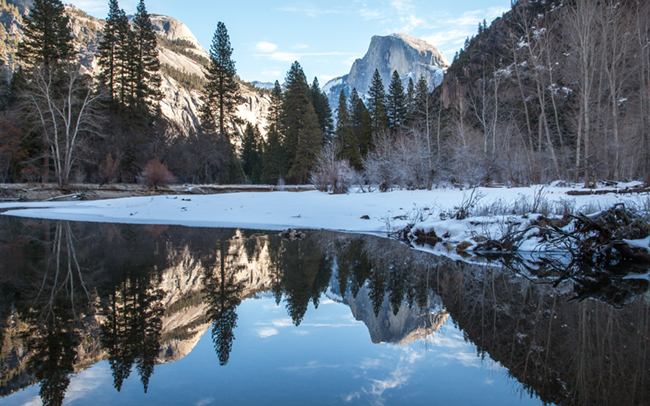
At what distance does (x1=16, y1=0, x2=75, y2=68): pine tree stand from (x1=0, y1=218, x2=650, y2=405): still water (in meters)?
32.0

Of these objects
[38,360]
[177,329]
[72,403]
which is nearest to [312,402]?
[72,403]

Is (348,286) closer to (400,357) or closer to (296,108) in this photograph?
(400,357)

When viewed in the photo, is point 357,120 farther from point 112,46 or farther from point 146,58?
point 112,46

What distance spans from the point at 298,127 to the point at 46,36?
25.5m

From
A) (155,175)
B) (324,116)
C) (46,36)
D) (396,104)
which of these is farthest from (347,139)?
(46,36)

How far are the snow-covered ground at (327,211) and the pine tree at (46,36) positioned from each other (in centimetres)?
1897

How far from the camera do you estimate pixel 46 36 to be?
97.4ft

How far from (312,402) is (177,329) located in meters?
1.87

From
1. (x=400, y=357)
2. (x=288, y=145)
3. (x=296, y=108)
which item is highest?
(x=296, y=108)

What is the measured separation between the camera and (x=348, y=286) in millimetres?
5477

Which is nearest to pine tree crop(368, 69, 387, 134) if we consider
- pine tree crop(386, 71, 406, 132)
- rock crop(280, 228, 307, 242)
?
pine tree crop(386, 71, 406, 132)

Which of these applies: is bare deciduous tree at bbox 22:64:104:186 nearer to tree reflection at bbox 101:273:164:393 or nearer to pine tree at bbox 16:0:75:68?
pine tree at bbox 16:0:75:68

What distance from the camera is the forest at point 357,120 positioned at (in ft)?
59.0

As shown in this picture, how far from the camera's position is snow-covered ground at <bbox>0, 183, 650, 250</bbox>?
1005cm
